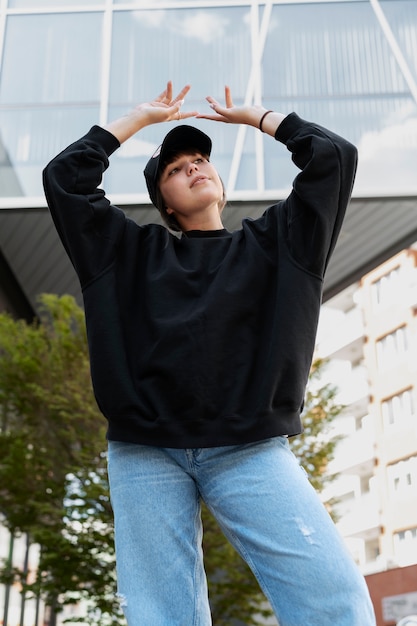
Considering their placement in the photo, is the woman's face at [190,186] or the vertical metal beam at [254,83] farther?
the vertical metal beam at [254,83]

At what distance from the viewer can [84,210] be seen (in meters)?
1.67

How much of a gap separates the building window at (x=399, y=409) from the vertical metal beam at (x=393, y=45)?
24.8 m

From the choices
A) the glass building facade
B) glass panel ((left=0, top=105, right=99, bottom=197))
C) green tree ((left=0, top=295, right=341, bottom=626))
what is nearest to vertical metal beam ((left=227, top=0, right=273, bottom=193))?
the glass building facade

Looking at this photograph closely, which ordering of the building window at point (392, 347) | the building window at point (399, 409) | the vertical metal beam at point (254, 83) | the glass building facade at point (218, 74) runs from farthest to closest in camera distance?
the building window at point (392, 347) → the building window at point (399, 409) → the glass building facade at point (218, 74) → the vertical metal beam at point (254, 83)

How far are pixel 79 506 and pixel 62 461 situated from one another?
73 centimetres

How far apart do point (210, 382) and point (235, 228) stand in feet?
34.8

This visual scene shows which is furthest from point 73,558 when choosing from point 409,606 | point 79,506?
point 409,606

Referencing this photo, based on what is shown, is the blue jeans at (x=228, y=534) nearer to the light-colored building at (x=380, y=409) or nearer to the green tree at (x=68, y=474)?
the green tree at (x=68, y=474)

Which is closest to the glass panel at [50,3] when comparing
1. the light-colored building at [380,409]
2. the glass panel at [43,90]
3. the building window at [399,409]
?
the glass panel at [43,90]

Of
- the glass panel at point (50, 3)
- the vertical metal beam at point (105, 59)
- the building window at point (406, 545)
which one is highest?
the glass panel at point (50, 3)

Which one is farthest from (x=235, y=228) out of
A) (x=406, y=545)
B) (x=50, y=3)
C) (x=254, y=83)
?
(x=406, y=545)

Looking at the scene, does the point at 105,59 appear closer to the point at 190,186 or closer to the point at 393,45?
the point at 393,45

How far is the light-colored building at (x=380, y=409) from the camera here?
33531 millimetres

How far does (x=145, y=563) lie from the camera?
4.73ft
